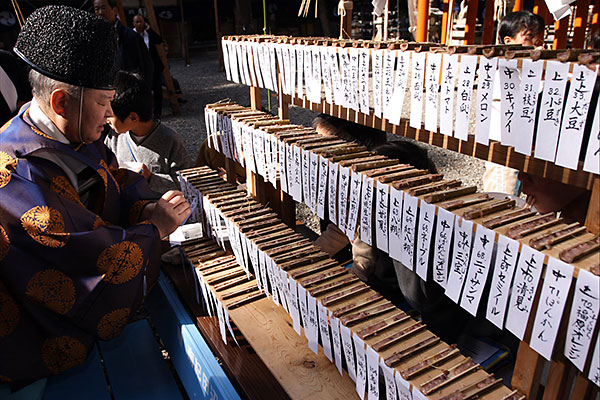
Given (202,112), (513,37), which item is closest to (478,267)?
(513,37)

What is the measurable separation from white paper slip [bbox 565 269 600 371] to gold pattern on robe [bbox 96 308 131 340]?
62.2 inches

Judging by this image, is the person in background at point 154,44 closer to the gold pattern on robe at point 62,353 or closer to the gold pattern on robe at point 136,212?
the gold pattern on robe at point 136,212

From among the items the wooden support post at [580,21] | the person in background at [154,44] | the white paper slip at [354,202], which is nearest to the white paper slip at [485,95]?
the white paper slip at [354,202]

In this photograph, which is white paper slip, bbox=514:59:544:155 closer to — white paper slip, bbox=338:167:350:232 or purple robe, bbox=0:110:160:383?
white paper slip, bbox=338:167:350:232

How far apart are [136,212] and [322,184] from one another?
40.0 inches

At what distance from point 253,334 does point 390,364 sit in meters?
0.76

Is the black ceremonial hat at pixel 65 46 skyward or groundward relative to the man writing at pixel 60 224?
skyward

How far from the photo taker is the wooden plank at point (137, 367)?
2.11m

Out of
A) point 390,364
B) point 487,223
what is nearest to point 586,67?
point 487,223

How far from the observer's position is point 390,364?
4.01 ft

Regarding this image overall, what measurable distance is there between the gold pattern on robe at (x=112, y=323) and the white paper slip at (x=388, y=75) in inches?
52.5

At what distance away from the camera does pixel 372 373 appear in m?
1.32

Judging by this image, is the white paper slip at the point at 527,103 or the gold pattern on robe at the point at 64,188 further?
the gold pattern on robe at the point at 64,188

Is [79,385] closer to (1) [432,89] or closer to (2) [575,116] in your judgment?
(1) [432,89]
